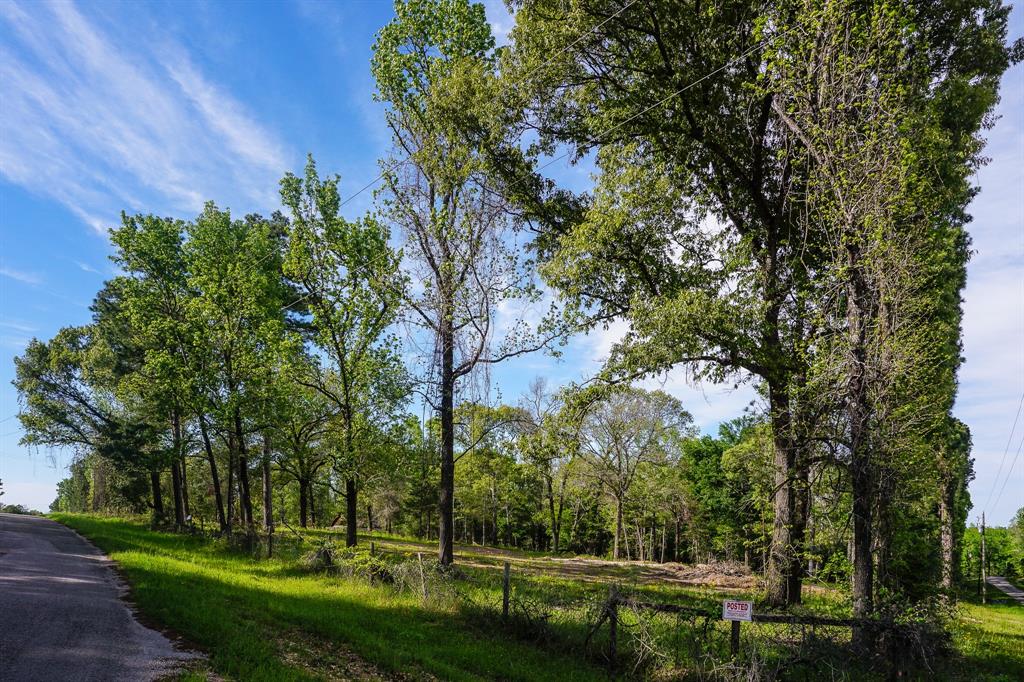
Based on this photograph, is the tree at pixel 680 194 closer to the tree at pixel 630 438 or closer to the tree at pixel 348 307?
the tree at pixel 348 307

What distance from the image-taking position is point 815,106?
9250 millimetres

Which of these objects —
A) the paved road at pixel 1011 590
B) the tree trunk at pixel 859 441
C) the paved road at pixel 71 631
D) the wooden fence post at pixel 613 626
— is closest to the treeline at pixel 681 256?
the tree trunk at pixel 859 441

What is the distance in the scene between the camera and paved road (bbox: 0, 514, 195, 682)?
619 centimetres

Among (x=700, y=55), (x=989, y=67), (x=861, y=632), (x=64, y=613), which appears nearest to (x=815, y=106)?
(x=700, y=55)

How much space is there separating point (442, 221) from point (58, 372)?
32971mm

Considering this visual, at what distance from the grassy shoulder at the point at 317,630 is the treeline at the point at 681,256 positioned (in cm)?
438

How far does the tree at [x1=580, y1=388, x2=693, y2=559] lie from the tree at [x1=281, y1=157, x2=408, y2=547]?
63.6 ft

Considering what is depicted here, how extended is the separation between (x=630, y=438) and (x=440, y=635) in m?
28.6

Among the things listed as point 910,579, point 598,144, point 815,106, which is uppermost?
point 598,144

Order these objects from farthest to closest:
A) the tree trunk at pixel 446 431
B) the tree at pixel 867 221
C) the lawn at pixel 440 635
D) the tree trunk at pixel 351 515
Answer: the tree trunk at pixel 351 515, the tree trunk at pixel 446 431, the tree at pixel 867 221, the lawn at pixel 440 635

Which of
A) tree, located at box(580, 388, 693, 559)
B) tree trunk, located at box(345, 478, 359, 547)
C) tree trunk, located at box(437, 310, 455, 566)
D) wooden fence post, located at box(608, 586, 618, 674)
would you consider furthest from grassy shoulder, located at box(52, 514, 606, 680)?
→ tree, located at box(580, 388, 693, 559)

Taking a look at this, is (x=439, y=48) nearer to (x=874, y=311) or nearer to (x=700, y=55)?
(x=700, y=55)

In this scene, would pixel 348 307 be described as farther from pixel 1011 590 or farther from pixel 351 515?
pixel 1011 590

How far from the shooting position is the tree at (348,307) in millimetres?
19109
